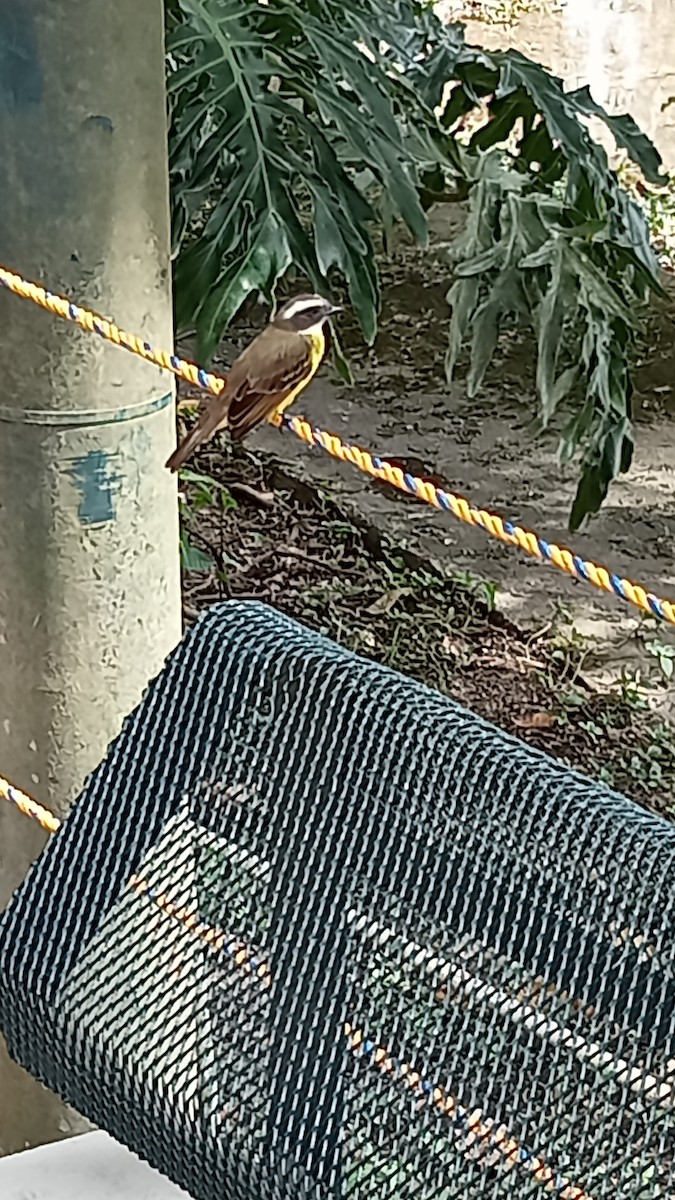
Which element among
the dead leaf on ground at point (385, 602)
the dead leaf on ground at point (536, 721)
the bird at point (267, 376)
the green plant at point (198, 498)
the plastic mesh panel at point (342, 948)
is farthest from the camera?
the green plant at point (198, 498)

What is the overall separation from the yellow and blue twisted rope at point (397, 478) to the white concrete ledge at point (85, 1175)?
32 centimetres

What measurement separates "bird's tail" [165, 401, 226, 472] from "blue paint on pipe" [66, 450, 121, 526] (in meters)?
0.11

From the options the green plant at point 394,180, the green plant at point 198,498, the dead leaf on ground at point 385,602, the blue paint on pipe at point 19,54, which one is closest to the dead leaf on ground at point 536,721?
the dead leaf on ground at point 385,602

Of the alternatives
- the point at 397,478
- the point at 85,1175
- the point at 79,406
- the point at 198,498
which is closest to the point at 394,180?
the point at 79,406

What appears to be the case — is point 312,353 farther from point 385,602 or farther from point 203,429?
point 385,602

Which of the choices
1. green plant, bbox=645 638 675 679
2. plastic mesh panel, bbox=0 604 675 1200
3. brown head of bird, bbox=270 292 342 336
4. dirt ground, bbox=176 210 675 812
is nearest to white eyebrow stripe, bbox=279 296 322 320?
brown head of bird, bbox=270 292 342 336

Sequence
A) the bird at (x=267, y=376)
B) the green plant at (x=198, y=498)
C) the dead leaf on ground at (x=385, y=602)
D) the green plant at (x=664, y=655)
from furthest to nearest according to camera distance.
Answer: the green plant at (x=198, y=498) < the dead leaf on ground at (x=385, y=602) < the green plant at (x=664, y=655) < the bird at (x=267, y=376)

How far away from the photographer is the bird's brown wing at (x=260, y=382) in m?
1.42

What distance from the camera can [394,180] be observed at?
5.15ft

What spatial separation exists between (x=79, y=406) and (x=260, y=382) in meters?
0.37

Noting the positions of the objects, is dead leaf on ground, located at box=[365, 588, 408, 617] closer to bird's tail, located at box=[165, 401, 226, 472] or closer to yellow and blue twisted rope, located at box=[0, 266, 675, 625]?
bird's tail, located at box=[165, 401, 226, 472]

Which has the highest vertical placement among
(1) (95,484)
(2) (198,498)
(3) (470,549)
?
(1) (95,484)

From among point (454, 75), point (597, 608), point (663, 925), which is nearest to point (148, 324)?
point (663, 925)

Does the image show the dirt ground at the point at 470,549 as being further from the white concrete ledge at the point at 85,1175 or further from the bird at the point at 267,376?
the white concrete ledge at the point at 85,1175
